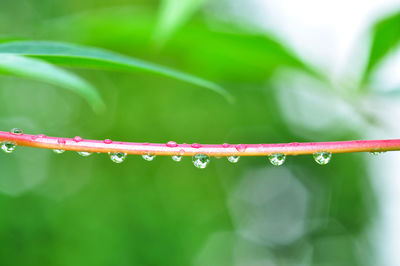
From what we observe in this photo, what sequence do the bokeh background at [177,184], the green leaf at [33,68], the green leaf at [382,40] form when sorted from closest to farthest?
the green leaf at [33,68]
the green leaf at [382,40]
the bokeh background at [177,184]

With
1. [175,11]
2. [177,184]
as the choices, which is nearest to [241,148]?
[175,11]

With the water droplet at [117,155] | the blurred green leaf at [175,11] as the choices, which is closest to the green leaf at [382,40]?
the blurred green leaf at [175,11]

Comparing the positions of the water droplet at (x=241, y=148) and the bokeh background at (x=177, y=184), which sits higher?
the bokeh background at (x=177, y=184)

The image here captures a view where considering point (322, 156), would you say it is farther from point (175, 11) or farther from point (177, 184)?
point (177, 184)

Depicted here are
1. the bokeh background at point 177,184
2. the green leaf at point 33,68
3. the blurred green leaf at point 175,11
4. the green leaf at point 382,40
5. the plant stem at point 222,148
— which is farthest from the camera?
the bokeh background at point 177,184

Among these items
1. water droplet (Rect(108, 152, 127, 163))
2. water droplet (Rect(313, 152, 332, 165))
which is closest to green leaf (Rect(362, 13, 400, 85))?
water droplet (Rect(313, 152, 332, 165))

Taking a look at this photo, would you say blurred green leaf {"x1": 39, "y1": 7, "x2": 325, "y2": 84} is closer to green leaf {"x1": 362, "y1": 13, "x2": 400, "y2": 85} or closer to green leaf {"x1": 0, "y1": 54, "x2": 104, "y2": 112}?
green leaf {"x1": 362, "y1": 13, "x2": 400, "y2": 85}

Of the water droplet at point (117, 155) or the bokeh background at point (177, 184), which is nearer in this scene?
the water droplet at point (117, 155)

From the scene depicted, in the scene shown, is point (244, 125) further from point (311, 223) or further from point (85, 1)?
point (85, 1)

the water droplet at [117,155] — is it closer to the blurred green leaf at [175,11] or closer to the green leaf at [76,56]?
the green leaf at [76,56]
